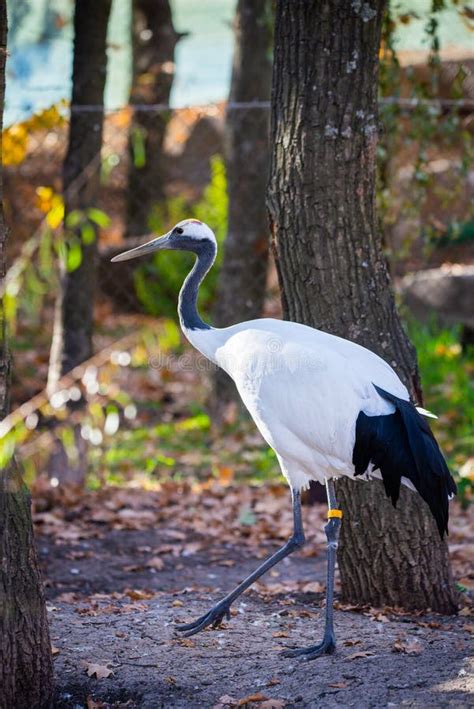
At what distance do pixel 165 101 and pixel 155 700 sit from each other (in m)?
8.26

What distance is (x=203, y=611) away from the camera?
4578 mm

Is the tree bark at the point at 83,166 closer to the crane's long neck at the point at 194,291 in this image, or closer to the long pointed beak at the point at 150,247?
the long pointed beak at the point at 150,247

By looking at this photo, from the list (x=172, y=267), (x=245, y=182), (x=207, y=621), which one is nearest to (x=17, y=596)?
(x=207, y=621)

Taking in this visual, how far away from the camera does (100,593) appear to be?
5.12 m

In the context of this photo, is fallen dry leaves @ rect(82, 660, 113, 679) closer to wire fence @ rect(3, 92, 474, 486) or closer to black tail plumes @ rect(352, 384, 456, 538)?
black tail plumes @ rect(352, 384, 456, 538)

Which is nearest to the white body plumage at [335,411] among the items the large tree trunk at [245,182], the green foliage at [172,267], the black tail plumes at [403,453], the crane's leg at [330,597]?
the black tail plumes at [403,453]

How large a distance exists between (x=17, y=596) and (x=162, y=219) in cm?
866

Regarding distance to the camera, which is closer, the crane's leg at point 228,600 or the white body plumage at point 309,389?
the white body plumage at point 309,389

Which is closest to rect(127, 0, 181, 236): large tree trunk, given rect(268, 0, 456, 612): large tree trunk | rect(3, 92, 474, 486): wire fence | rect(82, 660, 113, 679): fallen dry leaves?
rect(3, 92, 474, 486): wire fence

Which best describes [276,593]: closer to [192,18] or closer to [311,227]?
[311,227]

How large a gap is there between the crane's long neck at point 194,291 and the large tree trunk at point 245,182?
354 centimetres

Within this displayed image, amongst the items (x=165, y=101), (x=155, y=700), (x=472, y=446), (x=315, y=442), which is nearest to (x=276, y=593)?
(x=315, y=442)

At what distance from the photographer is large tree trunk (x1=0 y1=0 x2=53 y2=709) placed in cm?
330

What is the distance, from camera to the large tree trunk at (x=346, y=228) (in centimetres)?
437
